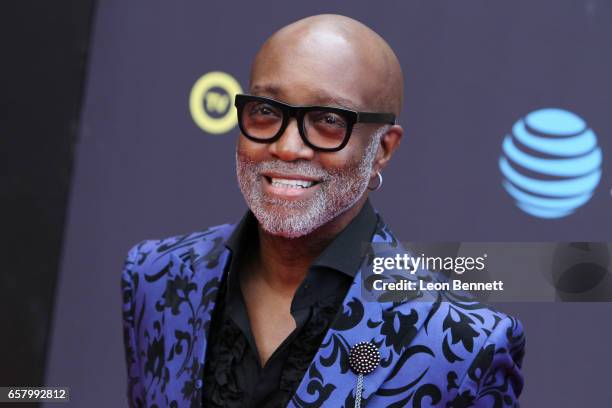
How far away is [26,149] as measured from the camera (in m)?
2.81

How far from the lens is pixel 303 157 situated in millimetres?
1725

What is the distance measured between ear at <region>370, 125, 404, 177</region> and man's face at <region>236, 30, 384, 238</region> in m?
0.04

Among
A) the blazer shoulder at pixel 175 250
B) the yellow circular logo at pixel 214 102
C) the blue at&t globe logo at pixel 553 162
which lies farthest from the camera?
the yellow circular logo at pixel 214 102

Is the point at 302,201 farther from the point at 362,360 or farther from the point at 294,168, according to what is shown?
the point at 362,360

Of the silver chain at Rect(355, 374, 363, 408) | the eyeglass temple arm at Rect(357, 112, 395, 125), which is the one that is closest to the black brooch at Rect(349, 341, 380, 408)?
the silver chain at Rect(355, 374, 363, 408)

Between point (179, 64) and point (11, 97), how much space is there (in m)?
0.52

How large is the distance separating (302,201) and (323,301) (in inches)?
8.0

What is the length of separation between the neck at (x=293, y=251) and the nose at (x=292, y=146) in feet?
0.60

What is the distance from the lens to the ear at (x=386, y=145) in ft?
6.04

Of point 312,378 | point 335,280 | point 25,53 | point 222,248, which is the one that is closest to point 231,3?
point 25,53

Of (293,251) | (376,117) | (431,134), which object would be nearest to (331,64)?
(376,117)

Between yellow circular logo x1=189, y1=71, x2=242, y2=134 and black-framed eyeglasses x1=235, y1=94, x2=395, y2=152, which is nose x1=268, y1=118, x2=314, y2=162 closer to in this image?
black-framed eyeglasses x1=235, y1=94, x2=395, y2=152

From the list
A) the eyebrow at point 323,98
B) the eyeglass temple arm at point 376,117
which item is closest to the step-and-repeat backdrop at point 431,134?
the eyeglass temple arm at point 376,117

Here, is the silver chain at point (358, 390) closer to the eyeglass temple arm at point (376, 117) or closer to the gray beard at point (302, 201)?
the gray beard at point (302, 201)
